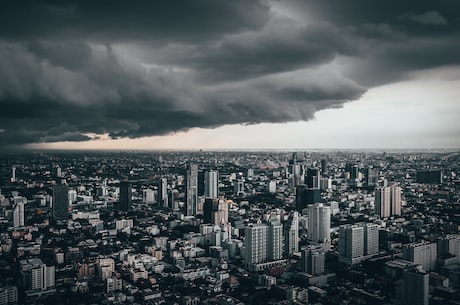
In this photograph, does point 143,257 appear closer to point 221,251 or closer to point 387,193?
point 221,251

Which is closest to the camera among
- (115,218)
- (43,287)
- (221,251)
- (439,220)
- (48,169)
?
(43,287)

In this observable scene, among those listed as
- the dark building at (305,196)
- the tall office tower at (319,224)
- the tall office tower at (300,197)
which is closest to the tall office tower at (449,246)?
the tall office tower at (319,224)

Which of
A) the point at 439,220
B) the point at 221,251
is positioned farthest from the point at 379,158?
the point at 221,251

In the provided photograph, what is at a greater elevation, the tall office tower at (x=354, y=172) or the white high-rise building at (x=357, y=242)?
the tall office tower at (x=354, y=172)

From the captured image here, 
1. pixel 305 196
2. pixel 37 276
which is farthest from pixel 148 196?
pixel 37 276

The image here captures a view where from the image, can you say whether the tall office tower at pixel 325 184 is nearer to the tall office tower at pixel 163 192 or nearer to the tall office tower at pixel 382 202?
the tall office tower at pixel 382 202

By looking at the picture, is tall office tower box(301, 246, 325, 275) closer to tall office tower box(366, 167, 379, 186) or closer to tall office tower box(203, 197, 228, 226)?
tall office tower box(203, 197, 228, 226)

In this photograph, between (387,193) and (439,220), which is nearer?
(439,220)
